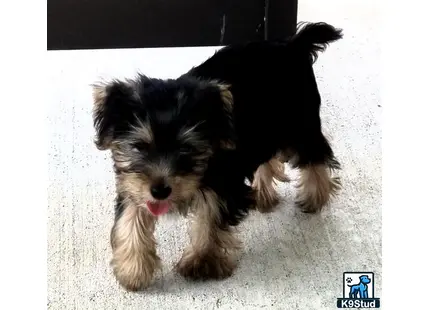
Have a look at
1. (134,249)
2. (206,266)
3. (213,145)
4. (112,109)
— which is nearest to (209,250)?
(206,266)

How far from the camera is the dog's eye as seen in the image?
1.35 meters

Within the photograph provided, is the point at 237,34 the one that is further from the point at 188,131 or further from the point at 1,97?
the point at 1,97

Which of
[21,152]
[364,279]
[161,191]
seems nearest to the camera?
[21,152]

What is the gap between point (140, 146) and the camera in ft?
4.46

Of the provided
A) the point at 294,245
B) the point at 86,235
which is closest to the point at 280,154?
the point at 294,245

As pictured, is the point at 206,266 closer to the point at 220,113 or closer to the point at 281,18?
the point at 220,113

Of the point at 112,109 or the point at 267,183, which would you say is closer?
the point at 112,109

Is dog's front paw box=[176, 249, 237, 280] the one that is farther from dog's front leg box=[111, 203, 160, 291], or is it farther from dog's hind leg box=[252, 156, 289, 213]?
dog's hind leg box=[252, 156, 289, 213]

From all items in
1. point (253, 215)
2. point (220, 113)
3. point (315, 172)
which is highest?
point (220, 113)

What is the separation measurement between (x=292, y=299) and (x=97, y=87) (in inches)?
23.2

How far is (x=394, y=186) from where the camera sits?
1349mm

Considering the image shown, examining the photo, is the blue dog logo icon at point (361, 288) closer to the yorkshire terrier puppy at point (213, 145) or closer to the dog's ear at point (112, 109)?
the yorkshire terrier puppy at point (213, 145)

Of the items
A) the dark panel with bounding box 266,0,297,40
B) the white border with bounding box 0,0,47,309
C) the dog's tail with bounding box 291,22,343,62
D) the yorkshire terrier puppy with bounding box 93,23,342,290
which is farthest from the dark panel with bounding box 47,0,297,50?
the white border with bounding box 0,0,47,309

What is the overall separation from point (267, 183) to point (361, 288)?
416 millimetres
